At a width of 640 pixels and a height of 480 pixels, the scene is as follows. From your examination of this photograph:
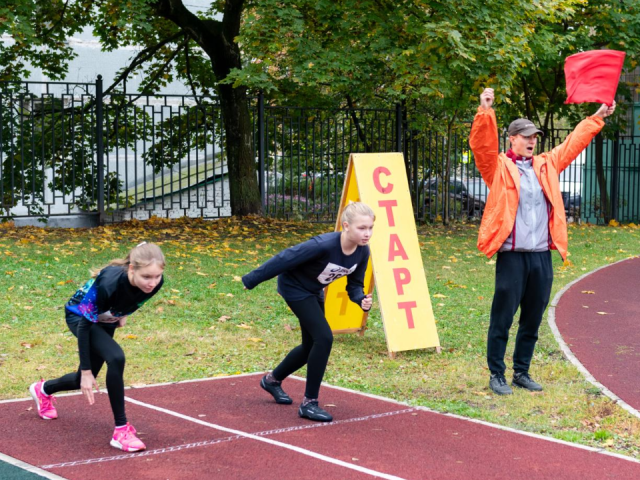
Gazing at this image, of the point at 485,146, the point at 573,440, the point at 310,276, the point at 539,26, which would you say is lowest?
the point at 573,440

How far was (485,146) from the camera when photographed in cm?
640

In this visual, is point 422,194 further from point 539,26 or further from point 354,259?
point 354,259

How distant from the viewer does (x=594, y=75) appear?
639cm

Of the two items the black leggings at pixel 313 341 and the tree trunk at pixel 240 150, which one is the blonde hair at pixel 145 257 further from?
→ the tree trunk at pixel 240 150

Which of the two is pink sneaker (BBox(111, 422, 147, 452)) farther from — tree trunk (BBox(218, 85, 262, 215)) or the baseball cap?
tree trunk (BBox(218, 85, 262, 215))

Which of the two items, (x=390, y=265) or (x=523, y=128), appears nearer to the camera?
(x=523, y=128)

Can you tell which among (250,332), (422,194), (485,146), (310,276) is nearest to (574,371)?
(485,146)

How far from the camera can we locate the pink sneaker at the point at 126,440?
16.8 ft

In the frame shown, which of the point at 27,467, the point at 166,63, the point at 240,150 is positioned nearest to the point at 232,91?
the point at 240,150

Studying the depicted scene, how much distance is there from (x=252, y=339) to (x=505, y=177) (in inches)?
128

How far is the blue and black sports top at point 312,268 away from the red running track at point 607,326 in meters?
2.25

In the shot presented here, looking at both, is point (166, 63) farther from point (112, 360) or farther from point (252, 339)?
point (112, 360)

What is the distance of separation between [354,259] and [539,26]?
13523 mm

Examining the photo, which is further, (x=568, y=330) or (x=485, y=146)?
(x=568, y=330)
